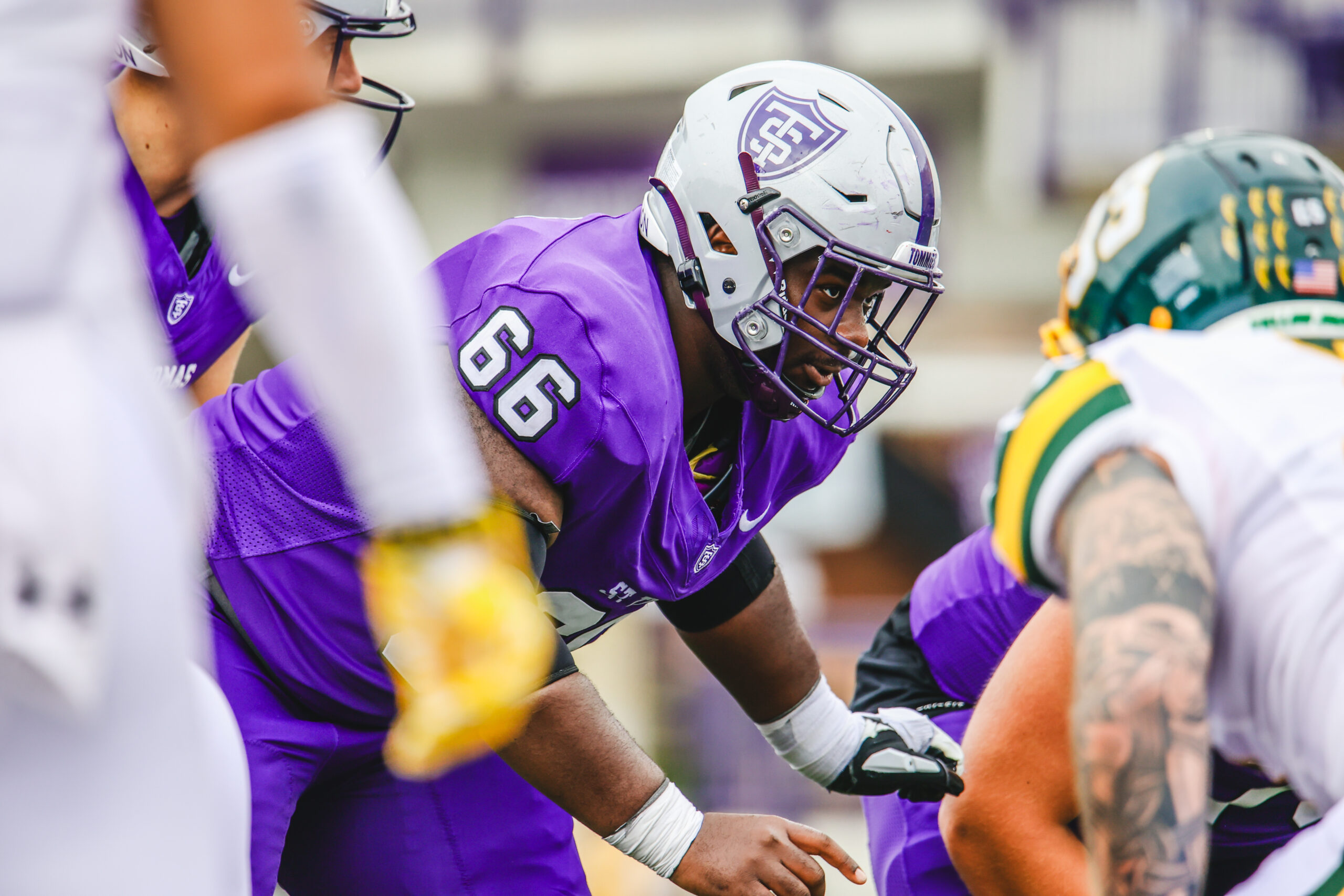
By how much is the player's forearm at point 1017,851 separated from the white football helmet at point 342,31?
4.38 ft

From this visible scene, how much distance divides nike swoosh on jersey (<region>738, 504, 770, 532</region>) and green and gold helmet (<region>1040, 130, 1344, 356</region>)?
2.34 feet

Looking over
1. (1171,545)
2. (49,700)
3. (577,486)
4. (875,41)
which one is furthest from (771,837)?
(875,41)

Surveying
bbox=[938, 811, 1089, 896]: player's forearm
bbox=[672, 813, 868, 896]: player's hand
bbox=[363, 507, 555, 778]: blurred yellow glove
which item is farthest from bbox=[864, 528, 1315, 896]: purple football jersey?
bbox=[363, 507, 555, 778]: blurred yellow glove

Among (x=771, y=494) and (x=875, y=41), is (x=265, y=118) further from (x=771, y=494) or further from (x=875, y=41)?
(x=875, y=41)

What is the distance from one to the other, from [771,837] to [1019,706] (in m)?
0.41

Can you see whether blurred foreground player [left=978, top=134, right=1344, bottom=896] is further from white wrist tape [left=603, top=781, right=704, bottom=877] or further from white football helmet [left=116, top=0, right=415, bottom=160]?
white football helmet [left=116, top=0, right=415, bottom=160]

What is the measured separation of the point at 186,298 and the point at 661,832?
124cm

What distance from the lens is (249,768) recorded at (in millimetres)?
2184

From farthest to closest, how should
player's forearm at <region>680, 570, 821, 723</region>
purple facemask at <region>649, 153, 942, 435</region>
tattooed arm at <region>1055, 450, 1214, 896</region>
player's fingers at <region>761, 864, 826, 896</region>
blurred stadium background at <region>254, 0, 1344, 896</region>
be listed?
blurred stadium background at <region>254, 0, 1344, 896</region> < player's forearm at <region>680, 570, 821, 723</region> < purple facemask at <region>649, 153, 942, 435</region> < player's fingers at <region>761, 864, 826, 896</region> < tattooed arm at <region>1055, 450, 1214, 896</region>

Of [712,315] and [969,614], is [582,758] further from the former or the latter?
[969,614]

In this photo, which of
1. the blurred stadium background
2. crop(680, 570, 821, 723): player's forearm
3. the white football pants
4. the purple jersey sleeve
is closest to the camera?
the white football pants

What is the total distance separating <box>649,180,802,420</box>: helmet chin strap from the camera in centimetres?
240

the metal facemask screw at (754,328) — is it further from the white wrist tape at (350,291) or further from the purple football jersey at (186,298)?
the white wrist tape at (350,291)

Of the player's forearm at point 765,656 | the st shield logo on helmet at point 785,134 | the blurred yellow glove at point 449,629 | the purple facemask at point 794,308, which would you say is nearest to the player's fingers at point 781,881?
the player's forearm at point 765,656
